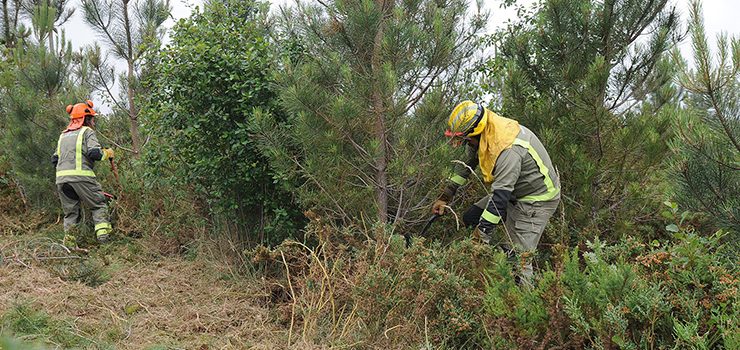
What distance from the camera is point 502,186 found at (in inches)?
183

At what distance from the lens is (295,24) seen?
524cm

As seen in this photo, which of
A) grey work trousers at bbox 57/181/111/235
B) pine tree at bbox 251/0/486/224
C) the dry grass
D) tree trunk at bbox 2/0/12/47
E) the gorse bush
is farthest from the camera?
tree trunk at bbox 2/0/12/47

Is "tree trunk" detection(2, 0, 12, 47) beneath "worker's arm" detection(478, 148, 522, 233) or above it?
above

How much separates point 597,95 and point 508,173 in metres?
1.12

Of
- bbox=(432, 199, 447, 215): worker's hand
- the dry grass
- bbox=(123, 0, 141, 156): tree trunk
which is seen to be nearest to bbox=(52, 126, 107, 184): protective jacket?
bbox=(123, 0, 141, 156): tree trunk

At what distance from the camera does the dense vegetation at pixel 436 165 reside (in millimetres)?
3463

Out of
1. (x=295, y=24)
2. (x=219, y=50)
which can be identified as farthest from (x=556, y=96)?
(x=219, y=50)

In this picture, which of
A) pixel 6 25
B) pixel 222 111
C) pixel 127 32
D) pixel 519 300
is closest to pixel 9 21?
pixel 6 25

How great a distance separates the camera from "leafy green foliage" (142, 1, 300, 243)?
567 centimetres

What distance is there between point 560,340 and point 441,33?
2419mm

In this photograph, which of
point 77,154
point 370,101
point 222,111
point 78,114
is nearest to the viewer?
point 370,101

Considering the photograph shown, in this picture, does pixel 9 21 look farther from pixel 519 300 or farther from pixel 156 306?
pixel 519 300

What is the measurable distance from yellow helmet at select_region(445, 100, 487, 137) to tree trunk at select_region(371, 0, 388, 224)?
55cm

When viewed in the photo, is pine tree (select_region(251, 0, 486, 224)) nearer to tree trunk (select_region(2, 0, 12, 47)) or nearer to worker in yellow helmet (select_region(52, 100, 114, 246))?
worker in yellow helmet (select_region(52, 100, 114, 246))
